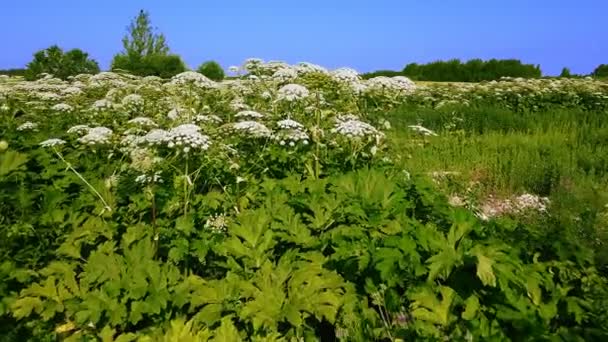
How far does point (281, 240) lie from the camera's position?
3.21 m

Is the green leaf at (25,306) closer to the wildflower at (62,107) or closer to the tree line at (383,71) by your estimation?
the wildflower at (62,107)

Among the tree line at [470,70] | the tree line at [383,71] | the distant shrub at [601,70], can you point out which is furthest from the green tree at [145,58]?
the distant shrub at [601,70]

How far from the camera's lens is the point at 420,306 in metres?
2.76

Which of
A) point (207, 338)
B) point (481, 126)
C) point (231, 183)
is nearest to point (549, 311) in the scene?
point (207, 338)

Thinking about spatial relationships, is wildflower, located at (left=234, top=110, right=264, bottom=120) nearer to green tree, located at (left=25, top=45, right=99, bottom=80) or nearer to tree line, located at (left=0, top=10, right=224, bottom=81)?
tree line, located at (left=0, top=10, right=224, bottom=81)

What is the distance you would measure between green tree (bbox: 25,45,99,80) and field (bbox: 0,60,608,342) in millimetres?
15081

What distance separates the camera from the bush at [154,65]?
78.8 feet

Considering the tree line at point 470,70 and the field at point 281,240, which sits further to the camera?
the tree line at point 470,70

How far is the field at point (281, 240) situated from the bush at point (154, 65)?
19026 mm

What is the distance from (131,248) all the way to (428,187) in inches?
78.8

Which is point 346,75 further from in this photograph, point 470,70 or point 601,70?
point 601,70

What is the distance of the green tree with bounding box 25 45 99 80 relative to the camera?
19312 millimetres

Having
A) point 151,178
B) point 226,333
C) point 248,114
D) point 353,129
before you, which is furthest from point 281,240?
point 248,114

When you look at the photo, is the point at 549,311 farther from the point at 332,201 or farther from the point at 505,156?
the point at 505,156
